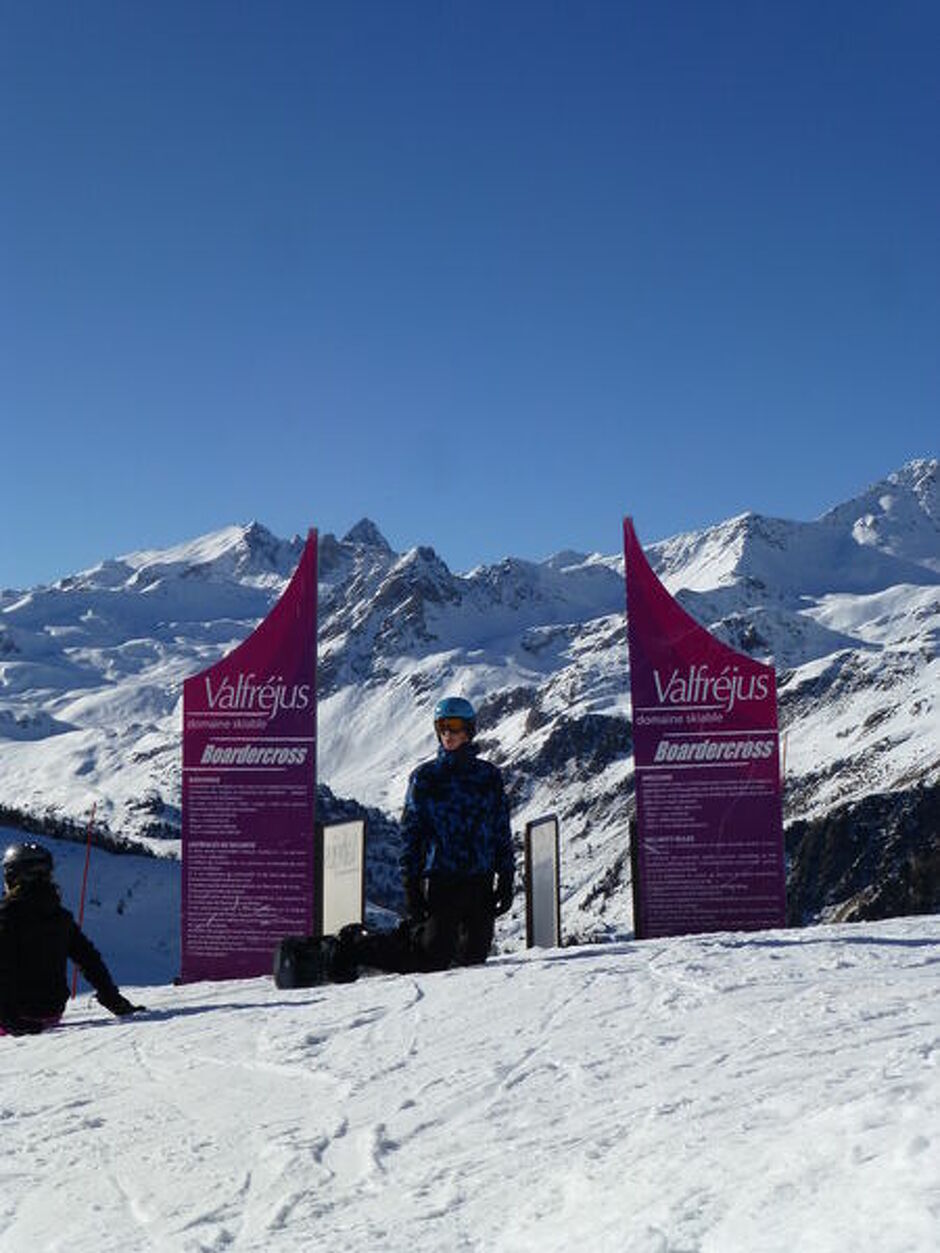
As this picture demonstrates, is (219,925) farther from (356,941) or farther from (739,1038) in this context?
(739,1038)

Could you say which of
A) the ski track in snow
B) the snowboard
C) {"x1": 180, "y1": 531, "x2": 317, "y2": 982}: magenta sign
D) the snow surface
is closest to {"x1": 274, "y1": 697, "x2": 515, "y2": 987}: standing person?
the snowboard

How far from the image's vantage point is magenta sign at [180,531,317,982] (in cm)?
1395

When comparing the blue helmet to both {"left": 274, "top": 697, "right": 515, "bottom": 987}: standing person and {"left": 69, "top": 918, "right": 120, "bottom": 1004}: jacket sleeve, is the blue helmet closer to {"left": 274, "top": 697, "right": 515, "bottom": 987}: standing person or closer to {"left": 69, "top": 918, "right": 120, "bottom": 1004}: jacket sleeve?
{"left": 274, "top": 697, "right": 515, "bottom": 987}: standing person

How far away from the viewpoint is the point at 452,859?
10445 millimetres

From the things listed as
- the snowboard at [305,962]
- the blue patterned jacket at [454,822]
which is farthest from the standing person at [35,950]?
the blue patterned jacket at [454,822]

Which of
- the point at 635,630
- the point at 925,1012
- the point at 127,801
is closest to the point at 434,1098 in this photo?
the point at 925,1012

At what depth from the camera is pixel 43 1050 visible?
329 inches

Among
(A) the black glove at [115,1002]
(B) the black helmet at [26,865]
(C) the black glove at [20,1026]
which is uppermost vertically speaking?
(B) the black helmet at [26,865]

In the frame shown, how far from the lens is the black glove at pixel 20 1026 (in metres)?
9.54

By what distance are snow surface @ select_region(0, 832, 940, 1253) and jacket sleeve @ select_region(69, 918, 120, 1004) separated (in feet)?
3.07

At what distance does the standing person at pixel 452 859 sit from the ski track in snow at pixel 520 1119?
5.92 feet

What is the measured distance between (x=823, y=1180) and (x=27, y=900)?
7107 mm

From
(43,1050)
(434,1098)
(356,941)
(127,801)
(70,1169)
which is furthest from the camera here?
(127,801)

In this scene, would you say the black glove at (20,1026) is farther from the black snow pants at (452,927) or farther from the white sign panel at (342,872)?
the white sign panel at (342,872)
